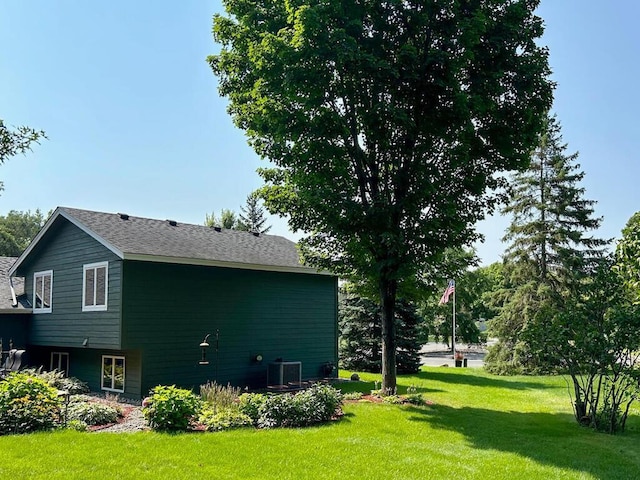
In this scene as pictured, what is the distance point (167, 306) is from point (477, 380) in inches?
453

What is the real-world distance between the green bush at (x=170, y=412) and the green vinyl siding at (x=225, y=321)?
13.6 ft

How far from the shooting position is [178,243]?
15227mm

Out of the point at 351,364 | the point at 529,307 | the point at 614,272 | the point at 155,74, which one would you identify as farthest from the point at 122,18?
the point at 529,307

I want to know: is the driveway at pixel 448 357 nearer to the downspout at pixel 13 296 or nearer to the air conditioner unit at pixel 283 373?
the air conditioner unit at pixel 283 373

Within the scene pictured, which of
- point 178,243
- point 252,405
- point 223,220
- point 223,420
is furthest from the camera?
point 223,220

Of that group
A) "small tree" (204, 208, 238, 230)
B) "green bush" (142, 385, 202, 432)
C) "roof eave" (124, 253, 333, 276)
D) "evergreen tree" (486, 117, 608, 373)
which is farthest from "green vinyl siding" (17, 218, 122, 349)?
"small tree" (204, 208, 238, 230)

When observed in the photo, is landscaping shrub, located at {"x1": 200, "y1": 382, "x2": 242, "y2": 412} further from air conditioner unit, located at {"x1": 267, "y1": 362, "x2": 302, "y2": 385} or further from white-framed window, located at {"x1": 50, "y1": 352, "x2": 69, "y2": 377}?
white-framed window, located at {"x1": 50, "y1": 352, "x2": 69, "y2": 377}

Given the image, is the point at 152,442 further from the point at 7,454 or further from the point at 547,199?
the point at 547,199

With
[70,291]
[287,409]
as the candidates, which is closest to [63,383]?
[70,291]

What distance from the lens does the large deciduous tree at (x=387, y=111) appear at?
1127cm

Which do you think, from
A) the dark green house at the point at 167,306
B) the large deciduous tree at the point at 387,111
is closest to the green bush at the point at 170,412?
the dark green house at the point at 167,306

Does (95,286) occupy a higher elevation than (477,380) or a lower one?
higher

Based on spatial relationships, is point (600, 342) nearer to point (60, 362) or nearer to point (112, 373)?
point (112, 373)

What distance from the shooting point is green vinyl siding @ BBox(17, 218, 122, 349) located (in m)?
13.4
